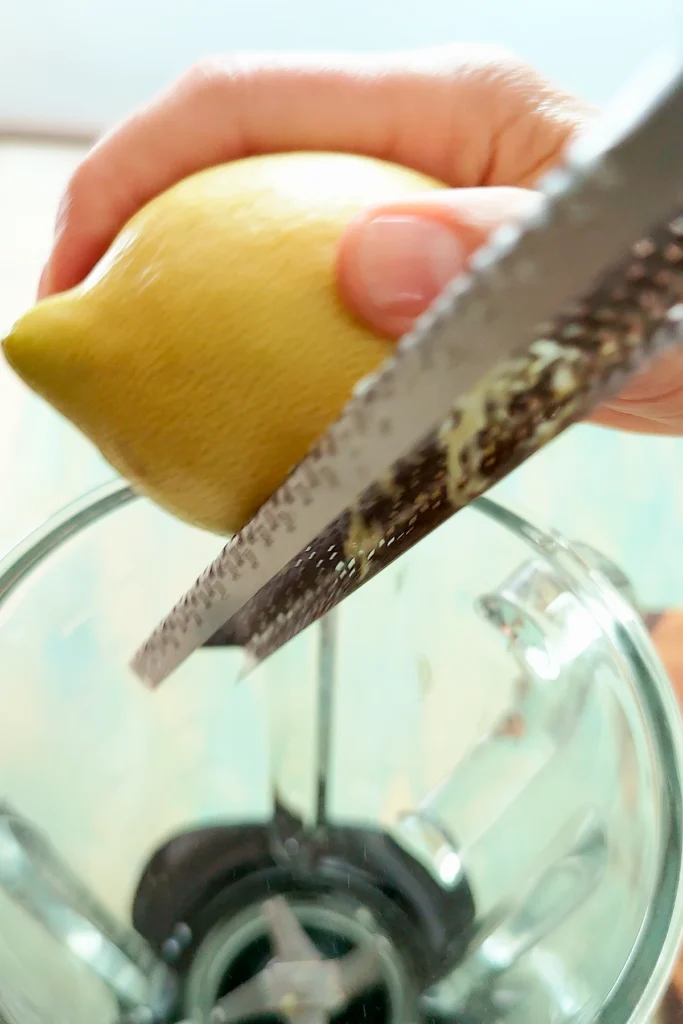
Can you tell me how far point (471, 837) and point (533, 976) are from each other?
3.5 inches

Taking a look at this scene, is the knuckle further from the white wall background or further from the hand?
the white wall background

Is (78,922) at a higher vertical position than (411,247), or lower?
lower

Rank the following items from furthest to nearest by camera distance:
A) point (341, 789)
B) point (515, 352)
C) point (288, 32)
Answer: point (288, 32) → point (341, 789) → point (515, 352)

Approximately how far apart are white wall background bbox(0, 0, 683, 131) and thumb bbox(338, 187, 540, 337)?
0.53 metres

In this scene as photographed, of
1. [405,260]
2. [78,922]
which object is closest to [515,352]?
[405,260]

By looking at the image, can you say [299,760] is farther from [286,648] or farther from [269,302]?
[269,302]

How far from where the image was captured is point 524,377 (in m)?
0.14

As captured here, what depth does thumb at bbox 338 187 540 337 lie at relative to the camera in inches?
7.3

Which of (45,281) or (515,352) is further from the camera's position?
(45,281)

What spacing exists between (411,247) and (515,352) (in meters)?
0.08

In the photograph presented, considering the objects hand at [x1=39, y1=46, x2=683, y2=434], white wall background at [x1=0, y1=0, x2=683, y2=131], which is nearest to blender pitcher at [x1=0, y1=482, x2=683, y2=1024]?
hand at [x1=39, y1=46, x2=683, y2=434]

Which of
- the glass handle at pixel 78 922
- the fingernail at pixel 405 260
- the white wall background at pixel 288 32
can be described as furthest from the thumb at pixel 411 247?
the white wall background at pixel 288 32

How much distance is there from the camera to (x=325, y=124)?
0.95 feet

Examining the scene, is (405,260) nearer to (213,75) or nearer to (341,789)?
(213,75)
